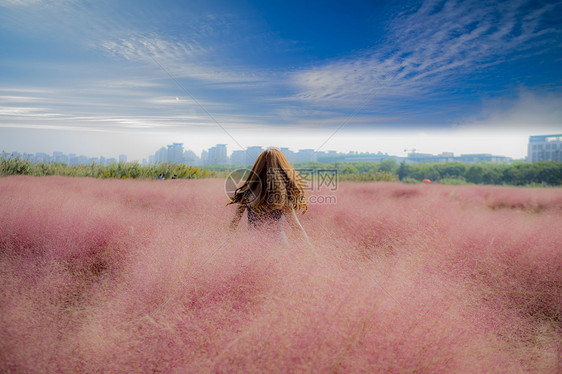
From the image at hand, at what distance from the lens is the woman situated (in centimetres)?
286

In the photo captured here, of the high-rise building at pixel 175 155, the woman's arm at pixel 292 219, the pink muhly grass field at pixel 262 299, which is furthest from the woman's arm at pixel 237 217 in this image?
the high-rise building at pixel 175 155

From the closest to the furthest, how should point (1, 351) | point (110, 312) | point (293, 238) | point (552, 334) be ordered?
point (1, 351) → point (110, 312) → point (552, 334) → point (293, 238)

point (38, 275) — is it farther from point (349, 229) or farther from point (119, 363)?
point (349, 229)

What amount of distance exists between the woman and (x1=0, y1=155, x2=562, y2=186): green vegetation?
17.6 ft

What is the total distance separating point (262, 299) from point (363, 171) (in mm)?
16005

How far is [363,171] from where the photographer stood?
16797 mm

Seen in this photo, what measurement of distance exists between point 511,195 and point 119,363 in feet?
33.1

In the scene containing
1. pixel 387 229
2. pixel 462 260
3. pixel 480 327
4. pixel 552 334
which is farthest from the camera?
pixel 387 229

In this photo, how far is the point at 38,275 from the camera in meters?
2.42

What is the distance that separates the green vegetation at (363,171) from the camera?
10.7 m

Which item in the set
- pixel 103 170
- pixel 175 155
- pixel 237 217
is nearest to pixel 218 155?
pixel 175 155

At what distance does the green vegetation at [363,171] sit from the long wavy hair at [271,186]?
17.6ft

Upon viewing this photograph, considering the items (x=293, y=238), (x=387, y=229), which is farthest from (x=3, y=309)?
(x=387, y=229)

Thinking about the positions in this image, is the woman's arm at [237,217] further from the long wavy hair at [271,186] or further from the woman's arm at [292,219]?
the woman's arm at [292,219]
